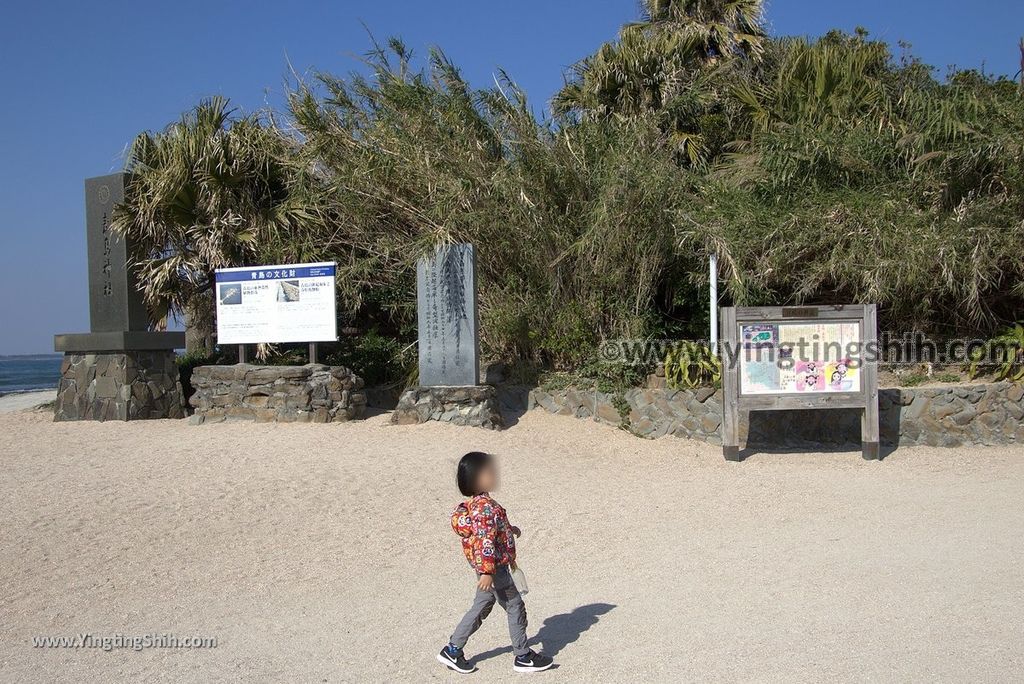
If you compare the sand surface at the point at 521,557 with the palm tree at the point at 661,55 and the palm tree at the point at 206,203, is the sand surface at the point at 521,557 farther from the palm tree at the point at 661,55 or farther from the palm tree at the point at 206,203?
the palm tree at the point at 661,55

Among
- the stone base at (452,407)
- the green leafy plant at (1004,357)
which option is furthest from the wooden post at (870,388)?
the stone base at (452,407)

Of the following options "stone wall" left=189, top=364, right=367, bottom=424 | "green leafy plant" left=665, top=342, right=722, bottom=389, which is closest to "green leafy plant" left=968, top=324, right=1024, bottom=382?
"green leafy plant" left=665, top=342, right=722, bottom=389

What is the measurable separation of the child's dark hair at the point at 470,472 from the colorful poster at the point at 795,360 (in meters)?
5.89

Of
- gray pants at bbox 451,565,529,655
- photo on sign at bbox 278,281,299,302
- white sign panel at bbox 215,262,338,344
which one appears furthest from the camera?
photo on sign at bbox 278,281,299,302

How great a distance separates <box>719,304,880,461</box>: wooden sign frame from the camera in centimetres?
928

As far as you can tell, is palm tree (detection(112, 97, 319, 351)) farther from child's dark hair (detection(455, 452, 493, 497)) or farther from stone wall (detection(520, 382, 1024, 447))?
child's dark hair (detection(455, 452, 493, 497))

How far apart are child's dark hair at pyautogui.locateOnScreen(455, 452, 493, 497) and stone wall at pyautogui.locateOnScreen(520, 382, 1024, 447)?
20.9ft

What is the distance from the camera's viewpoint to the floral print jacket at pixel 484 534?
3981 millimetres

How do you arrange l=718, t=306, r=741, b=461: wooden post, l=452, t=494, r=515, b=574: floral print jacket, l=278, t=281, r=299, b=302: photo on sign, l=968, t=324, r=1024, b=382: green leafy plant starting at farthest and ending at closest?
l=278, t=281, r=299, b=302: photo on sign → l=968, t=324, r=1024, b=382: green leafy plant → l=718, t=306, r=741, b=461: wooden post → l=452, t=494, r=515, b=574: floral print jacket

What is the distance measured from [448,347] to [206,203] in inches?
173

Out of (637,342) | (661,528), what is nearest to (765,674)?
(661,528)

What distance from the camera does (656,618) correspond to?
4840 millimetres

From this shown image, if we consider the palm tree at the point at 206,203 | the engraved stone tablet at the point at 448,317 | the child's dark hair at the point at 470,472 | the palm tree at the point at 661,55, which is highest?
the palm tree at the point at 661,55

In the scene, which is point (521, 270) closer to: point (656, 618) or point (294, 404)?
point (294, 404)
